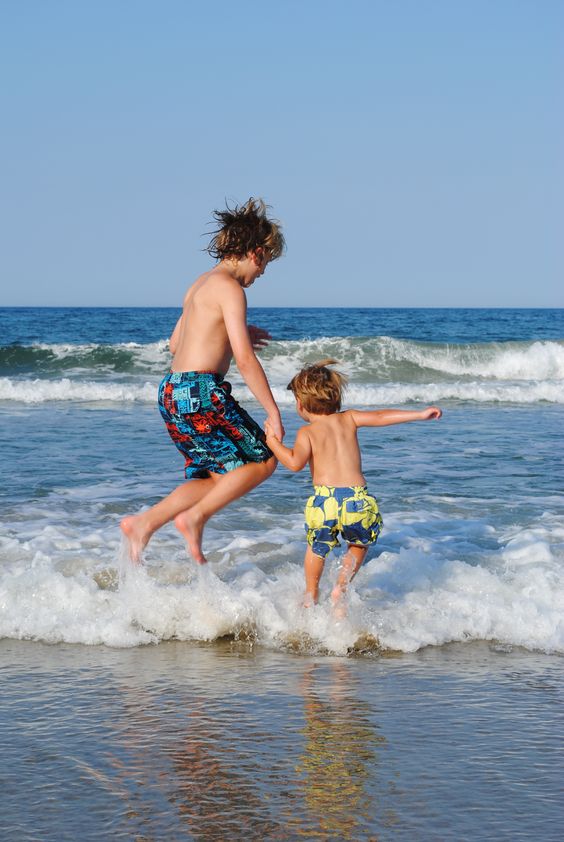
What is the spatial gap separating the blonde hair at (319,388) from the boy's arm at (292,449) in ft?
0.44

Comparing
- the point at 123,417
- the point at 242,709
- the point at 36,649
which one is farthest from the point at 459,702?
the point at 123,417

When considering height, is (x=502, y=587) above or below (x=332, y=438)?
below

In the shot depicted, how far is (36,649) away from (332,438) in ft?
5.11

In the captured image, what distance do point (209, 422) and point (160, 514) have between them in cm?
58

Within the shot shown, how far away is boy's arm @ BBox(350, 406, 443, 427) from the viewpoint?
14.0 ft

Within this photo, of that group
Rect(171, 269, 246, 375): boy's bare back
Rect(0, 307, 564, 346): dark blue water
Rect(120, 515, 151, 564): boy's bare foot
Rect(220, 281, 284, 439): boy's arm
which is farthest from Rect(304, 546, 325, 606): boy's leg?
Rect(0, 307, 564, 346): dark blue water

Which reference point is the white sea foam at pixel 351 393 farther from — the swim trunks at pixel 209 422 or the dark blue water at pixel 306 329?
the swim trunks at pixel 209 422

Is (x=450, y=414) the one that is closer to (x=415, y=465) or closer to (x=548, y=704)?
(x=415, y=465)

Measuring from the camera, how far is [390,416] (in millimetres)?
4371

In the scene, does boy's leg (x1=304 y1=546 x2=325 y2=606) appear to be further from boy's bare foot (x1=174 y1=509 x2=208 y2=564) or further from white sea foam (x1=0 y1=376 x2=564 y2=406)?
white sea foam (x1=0 y1=376 x2=564 y2=406)

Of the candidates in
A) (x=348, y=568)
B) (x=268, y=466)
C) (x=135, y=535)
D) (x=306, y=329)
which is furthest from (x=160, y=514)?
(x=306, y=329)

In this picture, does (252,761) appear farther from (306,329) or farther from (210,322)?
(306,329)

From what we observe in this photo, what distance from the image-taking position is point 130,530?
4.76 metres

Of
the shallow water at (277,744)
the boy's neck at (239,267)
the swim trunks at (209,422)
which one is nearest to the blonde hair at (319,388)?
the swim trunks at (209,422)
